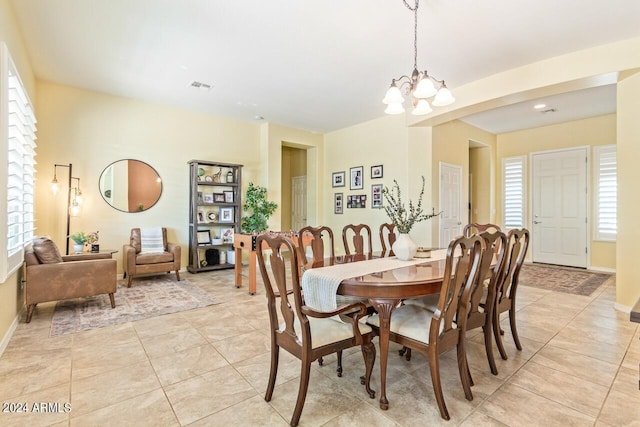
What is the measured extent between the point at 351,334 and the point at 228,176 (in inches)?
189

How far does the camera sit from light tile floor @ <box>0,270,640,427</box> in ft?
5.65

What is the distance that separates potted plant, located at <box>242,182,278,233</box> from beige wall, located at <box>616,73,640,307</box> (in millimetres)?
5150

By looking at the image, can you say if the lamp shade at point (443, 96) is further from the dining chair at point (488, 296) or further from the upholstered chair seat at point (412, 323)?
the upholstered chair seat at point (412, 323)

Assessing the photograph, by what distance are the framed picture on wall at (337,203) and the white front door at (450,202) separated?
7.19ft

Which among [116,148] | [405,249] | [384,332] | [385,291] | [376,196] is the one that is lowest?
[384,332]

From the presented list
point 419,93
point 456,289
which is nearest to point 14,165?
point 419,93

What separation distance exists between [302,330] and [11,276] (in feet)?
9.96

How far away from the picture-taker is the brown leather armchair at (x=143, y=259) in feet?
14.6

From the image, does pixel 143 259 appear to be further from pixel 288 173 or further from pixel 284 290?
pixel 288 173

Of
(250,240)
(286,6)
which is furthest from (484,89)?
(250,240)

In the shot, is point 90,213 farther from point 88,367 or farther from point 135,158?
A: point 88,367

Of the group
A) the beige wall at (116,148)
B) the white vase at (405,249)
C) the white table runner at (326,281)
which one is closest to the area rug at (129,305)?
the beige wall at (116,148)

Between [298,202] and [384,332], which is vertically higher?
[298,202]

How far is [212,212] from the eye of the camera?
5895mm
